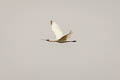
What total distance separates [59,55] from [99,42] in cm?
29

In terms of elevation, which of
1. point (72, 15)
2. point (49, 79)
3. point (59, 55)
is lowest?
point (49, 79)

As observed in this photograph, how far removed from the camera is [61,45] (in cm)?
269

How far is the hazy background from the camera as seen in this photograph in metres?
2.70

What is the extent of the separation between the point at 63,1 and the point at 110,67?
0.56 metres

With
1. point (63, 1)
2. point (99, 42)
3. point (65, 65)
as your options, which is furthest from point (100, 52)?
point (63, 1)

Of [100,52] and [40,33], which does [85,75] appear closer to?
[100,52]

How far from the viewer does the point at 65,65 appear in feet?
8.98

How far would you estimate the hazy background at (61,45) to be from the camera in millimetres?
2703

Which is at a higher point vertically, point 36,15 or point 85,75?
point 36,15

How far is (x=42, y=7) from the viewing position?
2723mm

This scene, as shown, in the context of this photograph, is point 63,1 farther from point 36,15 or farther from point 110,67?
point 110,67

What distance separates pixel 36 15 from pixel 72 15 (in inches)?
9.6

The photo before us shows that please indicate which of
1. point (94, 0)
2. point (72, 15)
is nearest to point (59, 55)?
point (72, 15)

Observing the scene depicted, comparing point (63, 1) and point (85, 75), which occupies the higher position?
point (63, 1)
